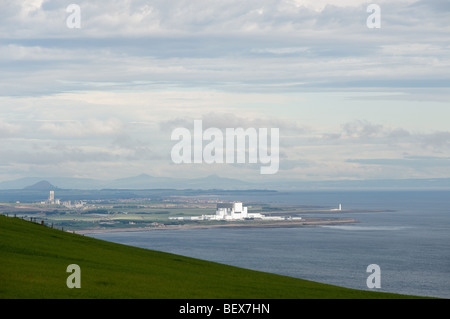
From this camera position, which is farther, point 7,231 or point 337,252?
point 337,252

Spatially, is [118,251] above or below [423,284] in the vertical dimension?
above

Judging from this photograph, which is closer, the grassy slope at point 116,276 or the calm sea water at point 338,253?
the grassy slope at point 116,276

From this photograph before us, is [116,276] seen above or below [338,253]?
above

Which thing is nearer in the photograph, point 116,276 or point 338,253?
point 116,276

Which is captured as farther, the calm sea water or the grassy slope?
the calm sea water

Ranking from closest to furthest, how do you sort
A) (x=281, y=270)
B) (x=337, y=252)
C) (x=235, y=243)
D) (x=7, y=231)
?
(x=7, y=231) → (x=281, y=270) → (x=337, y=252) → (x=235, y=243)
